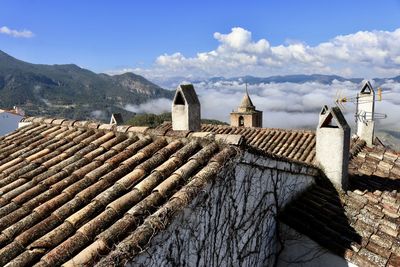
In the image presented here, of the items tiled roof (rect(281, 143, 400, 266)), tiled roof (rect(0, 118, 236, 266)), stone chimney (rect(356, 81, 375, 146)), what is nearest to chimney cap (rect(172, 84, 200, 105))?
tiled roof (rect(0, 118, 236, 266))

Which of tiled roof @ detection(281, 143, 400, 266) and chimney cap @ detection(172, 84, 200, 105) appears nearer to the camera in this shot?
tiled roof @ detection(281, 143, 400, 266)

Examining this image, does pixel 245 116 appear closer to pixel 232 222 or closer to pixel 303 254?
pixel 303 254

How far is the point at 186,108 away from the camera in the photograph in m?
7.46

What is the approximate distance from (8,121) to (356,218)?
81.1 ft

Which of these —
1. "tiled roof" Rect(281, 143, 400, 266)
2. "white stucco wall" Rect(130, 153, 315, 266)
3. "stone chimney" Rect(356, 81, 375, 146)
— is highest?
"stone chimney" Rect(356, 81, 375, 146)

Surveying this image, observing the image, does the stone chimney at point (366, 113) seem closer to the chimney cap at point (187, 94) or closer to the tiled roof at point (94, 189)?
the chimney cap at point (187, 94)

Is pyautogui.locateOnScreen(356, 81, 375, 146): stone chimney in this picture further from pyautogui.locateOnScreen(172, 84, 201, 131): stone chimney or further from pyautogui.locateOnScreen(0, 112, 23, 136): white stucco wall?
pyautogui.locateOnScreen(0, 112, 23, 136): white stucco wall

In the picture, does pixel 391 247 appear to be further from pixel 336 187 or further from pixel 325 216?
pixel 336 187

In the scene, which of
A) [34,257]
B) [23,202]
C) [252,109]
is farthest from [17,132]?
[252,109]

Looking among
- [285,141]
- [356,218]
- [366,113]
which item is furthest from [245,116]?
[356,218]

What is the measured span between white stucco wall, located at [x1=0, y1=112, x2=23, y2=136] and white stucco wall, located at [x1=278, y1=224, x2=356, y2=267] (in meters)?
22.5

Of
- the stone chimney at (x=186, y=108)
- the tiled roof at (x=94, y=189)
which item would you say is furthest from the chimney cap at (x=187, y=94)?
the tiled roof at (x=94, y=189)

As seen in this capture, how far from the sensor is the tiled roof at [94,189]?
139 inches

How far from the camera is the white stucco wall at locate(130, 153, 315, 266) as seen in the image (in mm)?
3941
